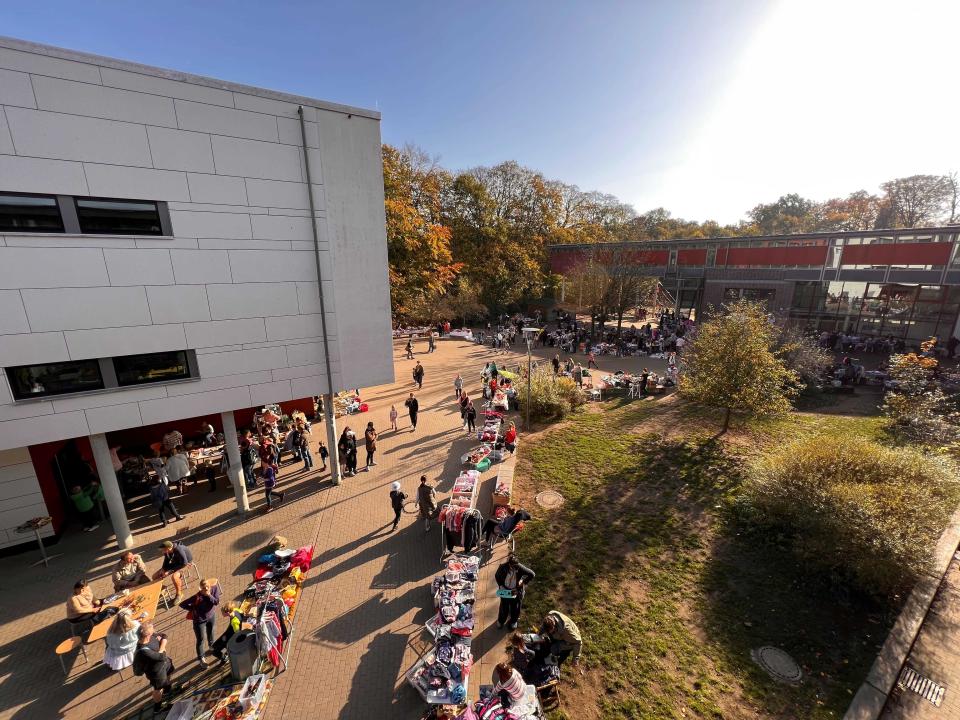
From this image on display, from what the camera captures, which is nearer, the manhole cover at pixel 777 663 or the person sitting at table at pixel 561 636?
the person sitting at table at pixel 561 636

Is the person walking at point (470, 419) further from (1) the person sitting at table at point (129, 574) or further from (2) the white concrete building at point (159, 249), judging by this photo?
(1) the person sitting at table at point (129, 574)

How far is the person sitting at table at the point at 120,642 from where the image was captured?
611 cm

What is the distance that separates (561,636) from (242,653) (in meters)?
4.93

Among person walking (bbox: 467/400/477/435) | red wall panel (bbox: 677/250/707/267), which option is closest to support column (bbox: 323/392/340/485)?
person walking (bbox: 467/400/477/435)

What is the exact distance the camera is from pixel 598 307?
32.8 meters

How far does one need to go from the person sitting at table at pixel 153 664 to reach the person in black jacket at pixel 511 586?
5.11 m

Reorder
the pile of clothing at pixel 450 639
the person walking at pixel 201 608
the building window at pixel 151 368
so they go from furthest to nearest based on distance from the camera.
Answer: the building window at pixel 151 368, the person walking at pixel 201 608, the pile of clothing at pixel 450 639

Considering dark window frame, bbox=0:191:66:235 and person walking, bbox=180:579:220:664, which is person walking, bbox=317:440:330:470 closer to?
person walking, bbox=180:579:220:664

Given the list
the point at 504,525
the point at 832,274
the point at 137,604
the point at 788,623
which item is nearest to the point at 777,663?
the point at 788,623

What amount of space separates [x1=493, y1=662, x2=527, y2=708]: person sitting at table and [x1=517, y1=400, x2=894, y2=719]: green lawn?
1.07 metres

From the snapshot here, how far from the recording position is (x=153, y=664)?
228 inches

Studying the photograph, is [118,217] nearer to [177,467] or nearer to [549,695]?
[177,467]

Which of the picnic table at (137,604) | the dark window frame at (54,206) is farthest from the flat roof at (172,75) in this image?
the picnic table at (137,604)

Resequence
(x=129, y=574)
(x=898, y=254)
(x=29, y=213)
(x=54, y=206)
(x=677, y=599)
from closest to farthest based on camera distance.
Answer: (x=29, y=213) → (x=54, y=206) → (x=129, y=574) → (x=677, y=599) → (x=898, y=254)
